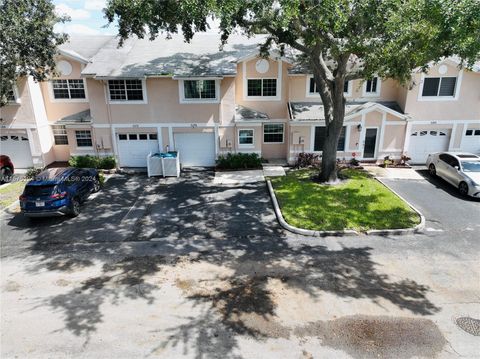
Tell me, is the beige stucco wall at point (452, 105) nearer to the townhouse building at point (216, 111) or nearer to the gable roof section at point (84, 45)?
the townhouse building at point (216, 111)

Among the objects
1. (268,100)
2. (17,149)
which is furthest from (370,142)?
(17,149)

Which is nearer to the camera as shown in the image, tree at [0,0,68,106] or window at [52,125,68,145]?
tree at [0,0,68,106]

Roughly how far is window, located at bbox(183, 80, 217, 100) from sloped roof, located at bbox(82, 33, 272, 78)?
70 cm

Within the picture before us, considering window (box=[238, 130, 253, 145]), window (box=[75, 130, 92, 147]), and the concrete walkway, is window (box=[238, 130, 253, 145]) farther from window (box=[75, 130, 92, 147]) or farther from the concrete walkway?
window (box=[75, 130, 92, 147])

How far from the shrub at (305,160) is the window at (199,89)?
20.2ft

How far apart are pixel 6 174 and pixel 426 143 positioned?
80.8 ft

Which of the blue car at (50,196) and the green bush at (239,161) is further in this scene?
the green bush at (239,161)

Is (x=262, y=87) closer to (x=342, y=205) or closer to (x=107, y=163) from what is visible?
(x=342, y=205)

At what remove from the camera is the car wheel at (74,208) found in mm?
14344

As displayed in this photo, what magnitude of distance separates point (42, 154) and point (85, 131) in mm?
2828

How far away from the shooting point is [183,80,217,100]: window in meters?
19.8

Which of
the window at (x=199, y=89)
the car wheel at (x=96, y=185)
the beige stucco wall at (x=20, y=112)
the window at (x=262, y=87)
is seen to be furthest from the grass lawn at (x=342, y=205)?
the beige stucco wall at (x=20, y=112)

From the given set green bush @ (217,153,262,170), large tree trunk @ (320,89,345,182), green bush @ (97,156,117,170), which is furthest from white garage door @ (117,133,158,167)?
large tree trunk @ (320,89,345,182)

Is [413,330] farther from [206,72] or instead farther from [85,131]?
[85,131]
